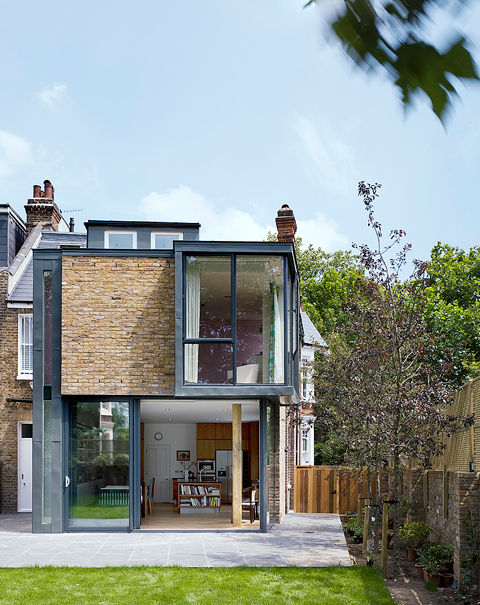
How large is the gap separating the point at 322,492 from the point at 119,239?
9301mm

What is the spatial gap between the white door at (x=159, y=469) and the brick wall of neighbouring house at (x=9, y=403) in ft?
17.1

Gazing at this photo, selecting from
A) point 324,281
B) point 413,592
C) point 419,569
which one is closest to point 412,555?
point 419,569

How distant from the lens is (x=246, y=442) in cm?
2398

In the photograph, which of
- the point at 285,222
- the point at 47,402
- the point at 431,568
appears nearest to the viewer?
the point at 431,568

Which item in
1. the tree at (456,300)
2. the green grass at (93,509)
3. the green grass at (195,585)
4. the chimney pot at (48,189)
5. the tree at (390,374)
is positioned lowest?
the green grass at (195,585)

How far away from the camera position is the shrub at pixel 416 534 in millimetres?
14695

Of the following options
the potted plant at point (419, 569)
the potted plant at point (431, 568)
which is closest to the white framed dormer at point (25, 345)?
the potted plant at point (419, 569)

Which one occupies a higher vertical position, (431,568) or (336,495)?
(431,568)

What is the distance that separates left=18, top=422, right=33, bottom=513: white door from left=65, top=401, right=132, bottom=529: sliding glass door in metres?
5.29

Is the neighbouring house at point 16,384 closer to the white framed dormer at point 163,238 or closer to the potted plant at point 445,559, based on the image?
the white framed dormer at point 163,238

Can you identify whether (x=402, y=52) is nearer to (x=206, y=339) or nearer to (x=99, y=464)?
(x=206, y=339)

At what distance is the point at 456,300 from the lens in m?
34.4

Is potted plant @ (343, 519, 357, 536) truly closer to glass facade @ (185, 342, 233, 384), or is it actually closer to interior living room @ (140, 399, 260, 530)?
interior living room @ (140, 399, 260, 530)

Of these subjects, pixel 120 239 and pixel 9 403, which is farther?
pixel 9 403
